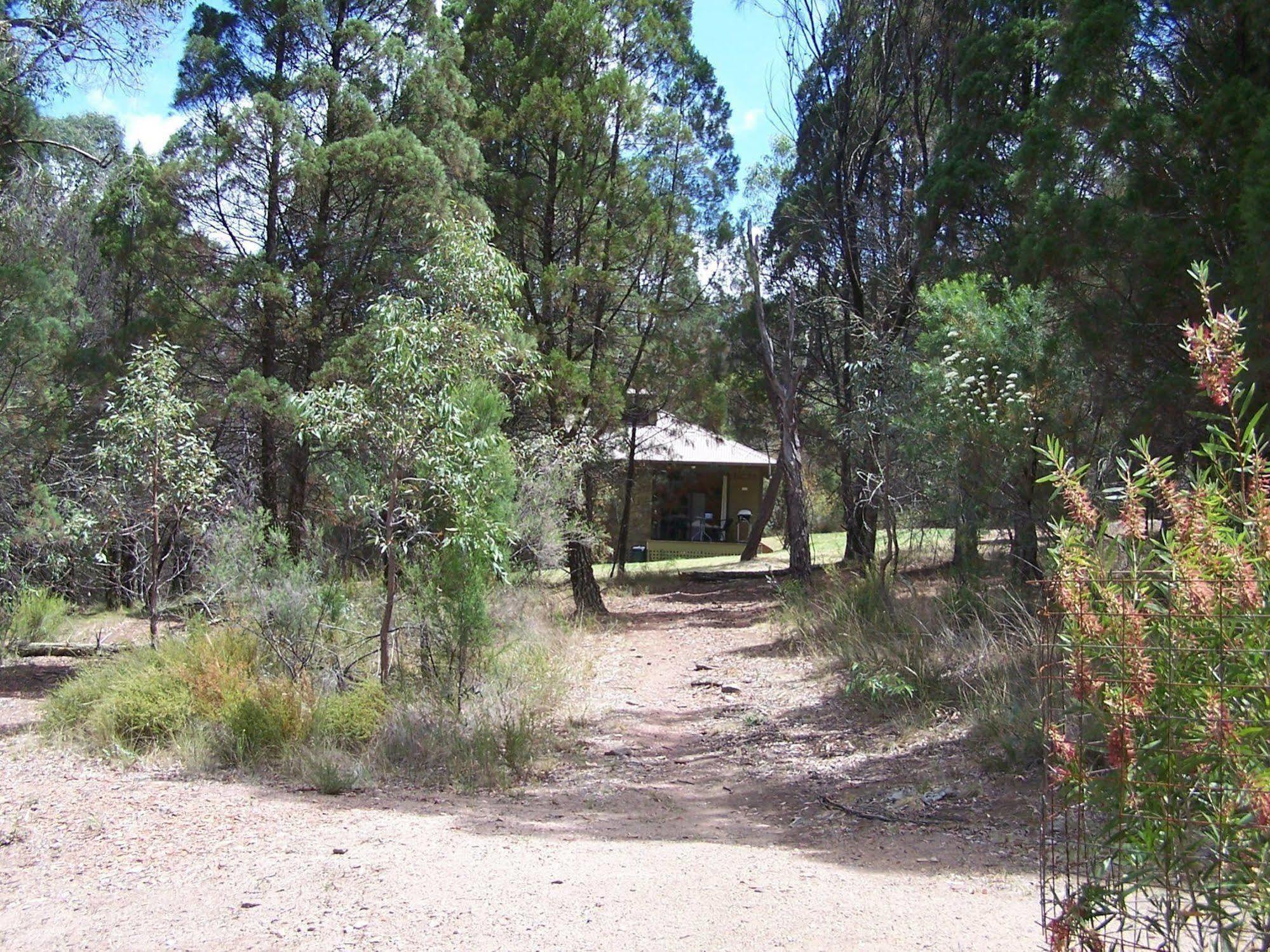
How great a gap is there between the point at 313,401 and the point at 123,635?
8.80 metres

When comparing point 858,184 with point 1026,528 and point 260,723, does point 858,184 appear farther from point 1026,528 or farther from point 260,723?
point 260,723

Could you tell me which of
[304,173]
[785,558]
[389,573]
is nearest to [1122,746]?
[389,573]

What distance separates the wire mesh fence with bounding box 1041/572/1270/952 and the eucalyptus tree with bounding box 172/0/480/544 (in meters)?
12.6

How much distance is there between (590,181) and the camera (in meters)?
18.8

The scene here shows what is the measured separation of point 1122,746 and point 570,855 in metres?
3.86

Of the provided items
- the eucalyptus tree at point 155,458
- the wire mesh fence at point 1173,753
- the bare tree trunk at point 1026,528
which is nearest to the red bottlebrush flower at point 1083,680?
the wire mesh fence at point 1173,753

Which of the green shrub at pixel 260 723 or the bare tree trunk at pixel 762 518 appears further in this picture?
the bare tree trunk at pixel 762 518

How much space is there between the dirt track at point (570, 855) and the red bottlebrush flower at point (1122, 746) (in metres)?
1.72

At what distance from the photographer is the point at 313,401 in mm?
9867

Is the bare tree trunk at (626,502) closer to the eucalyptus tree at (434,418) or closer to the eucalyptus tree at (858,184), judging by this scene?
the eucalyptus tree at (858,184)

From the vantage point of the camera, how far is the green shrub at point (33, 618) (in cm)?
1577

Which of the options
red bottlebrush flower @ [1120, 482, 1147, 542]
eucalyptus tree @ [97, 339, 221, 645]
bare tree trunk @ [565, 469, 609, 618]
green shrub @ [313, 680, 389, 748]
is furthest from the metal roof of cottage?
red bottlebrush flower @ [1120, 482, 1147, 542]

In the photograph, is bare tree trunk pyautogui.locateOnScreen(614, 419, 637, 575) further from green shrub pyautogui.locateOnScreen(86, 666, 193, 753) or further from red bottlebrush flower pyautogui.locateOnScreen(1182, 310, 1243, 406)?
red bottlebrush flower pyautogui.locateOnScreen(1182, 310, 1243, 406)

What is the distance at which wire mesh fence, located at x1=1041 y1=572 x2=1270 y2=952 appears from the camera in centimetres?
298
